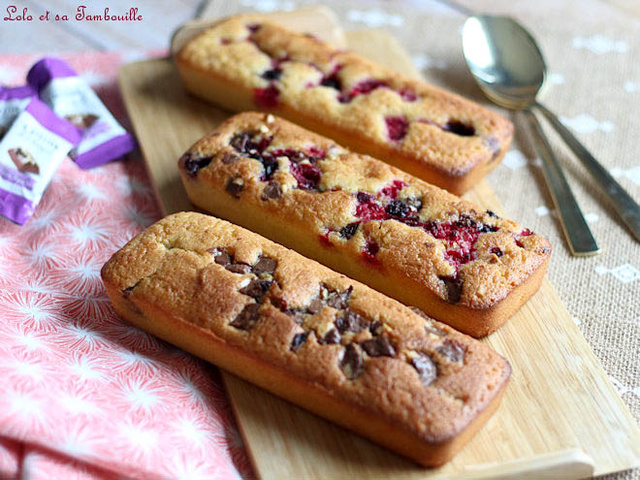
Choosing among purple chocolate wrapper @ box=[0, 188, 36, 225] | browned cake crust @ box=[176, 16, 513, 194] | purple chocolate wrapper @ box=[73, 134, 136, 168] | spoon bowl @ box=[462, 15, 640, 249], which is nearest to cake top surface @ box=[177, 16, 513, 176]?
browned cake crust @ box=[176, 16, 513, 194]

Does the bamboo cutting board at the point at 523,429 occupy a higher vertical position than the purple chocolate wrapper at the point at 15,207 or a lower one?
higher

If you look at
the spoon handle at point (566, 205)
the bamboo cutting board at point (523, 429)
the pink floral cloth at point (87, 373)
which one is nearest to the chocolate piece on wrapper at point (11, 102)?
the pink floral cloth at point (87, 373)

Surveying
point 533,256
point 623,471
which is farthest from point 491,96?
point 623,471

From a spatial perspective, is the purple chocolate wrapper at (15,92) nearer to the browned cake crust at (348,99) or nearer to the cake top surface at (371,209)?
the browned cake crust at (348,99)

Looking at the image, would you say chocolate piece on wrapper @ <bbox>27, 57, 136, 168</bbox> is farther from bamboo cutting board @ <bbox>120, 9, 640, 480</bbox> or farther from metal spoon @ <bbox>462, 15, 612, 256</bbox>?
metal spoon @ <bbox>462, 15, 612, 256</bbox>

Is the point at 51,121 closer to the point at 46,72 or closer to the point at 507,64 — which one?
the point at 46,72

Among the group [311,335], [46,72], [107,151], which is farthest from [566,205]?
[46,72]
